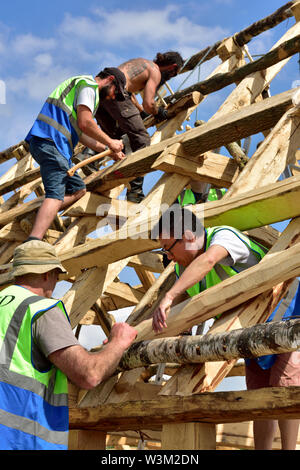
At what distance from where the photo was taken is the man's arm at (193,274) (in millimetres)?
2977

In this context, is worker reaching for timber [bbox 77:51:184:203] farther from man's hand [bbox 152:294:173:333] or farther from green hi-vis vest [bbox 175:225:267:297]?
man's hand [bbox 152:294:173:333]

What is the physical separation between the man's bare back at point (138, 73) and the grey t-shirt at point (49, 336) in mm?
3901

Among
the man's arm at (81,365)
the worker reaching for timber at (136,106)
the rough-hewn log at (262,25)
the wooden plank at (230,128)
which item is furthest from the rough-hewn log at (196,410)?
the rough-hewn log at (262,25)

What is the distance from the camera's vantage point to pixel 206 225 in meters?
3.57

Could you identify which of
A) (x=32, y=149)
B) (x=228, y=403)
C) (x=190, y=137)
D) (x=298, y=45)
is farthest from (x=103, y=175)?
(x=228, y=403)

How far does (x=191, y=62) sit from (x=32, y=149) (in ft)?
12.9

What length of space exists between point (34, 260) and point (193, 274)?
0.83m

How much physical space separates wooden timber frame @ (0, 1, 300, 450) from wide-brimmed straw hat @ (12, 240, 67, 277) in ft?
2.63

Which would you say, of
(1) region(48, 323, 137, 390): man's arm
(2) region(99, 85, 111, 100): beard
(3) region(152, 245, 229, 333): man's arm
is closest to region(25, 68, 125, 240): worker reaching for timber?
(2) region(99, 85, 111, 100): beard

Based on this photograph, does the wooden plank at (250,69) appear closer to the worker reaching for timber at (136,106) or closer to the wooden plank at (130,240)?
the worker reaching for timber at (136,106)

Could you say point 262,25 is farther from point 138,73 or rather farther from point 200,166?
point 200,166

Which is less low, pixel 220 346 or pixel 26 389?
pixel 220 346

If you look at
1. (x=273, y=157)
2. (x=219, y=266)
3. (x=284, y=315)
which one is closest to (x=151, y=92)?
(x=273, y=157)
